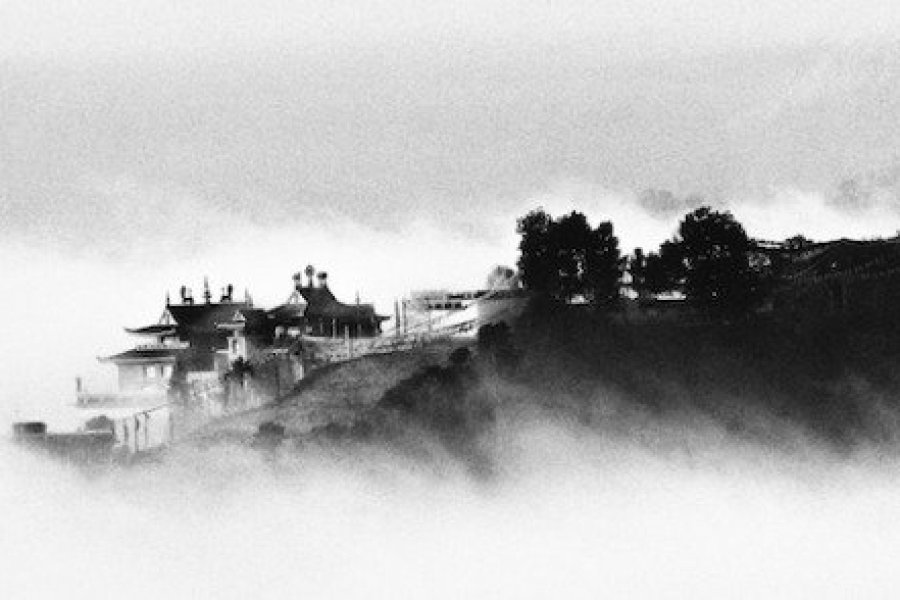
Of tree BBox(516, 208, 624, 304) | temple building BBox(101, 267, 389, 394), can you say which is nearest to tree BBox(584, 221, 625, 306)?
tree BBox(516, 208, 624, 304)

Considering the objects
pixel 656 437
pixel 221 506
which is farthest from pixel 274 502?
pixel 656 437

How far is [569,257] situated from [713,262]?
661 centimetres

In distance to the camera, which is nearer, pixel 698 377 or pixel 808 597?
pixel 808 597

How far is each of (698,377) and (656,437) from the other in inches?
161

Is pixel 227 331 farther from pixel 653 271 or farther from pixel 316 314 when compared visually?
pixel 653 271

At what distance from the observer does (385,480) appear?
109812 millimetres

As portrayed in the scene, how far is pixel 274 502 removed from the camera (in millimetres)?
109875

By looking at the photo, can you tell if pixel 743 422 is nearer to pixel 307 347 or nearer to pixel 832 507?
pixel 832 507

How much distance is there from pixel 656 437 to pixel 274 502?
641 inches

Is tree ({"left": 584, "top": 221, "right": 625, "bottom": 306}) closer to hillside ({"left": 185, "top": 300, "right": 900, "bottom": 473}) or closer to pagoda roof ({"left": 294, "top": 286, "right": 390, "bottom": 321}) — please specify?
hillside ({"left": 185, "top": 300, "right": 900, "bottom": 473})

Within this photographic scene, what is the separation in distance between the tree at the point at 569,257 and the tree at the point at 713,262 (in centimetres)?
255

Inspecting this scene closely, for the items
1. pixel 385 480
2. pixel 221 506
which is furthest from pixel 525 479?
pixel 221 506

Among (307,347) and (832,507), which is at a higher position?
(307,347)

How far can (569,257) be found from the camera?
11256 cm
